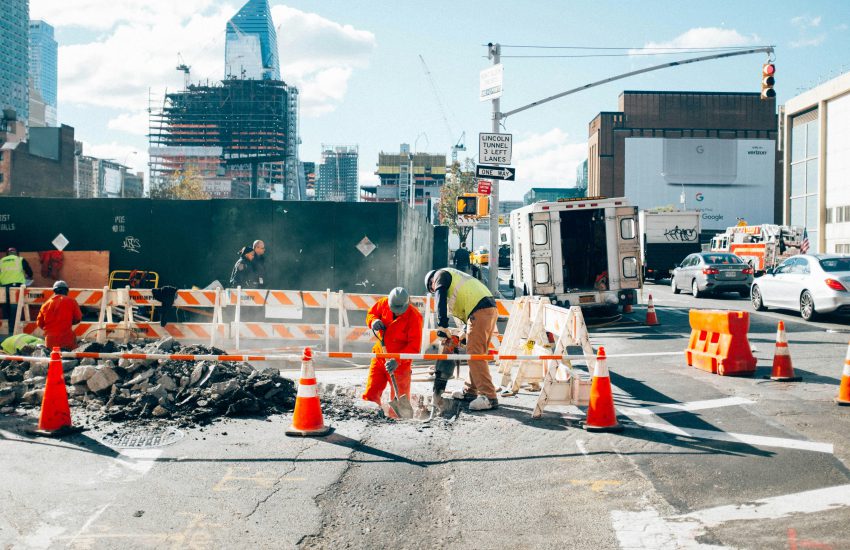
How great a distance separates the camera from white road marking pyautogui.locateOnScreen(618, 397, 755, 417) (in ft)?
28.6

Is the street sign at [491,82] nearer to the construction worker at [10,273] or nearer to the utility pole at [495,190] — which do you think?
the utility pole at [495,190]

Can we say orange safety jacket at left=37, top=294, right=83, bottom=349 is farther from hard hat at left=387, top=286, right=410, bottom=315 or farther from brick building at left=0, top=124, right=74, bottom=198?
brick building at left=0, top=124, right=74, bottom=198

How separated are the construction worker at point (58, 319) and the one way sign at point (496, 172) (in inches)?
435

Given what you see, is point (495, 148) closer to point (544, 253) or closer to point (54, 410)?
point (544, 253)

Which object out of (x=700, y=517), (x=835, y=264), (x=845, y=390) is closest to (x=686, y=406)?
(x=845, y=390)

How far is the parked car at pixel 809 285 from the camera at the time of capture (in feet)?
55.0

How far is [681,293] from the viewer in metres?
28.4

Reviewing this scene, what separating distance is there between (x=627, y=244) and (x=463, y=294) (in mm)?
9483

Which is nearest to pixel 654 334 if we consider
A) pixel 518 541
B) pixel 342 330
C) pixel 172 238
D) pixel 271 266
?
pixel 342 330

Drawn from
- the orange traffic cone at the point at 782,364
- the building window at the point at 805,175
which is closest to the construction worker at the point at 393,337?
the orange traffic cone at the point at 782,364

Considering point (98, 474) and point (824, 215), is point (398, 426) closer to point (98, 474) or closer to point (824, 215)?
point (98, 474)

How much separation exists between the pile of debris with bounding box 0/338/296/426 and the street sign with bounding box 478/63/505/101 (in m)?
13.1

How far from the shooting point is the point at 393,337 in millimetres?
8992

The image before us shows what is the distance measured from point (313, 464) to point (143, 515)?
165 cm
